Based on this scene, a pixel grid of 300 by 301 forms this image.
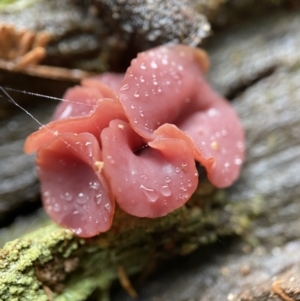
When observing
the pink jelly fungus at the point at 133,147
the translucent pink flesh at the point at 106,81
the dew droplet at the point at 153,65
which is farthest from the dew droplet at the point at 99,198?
the dew droplet at the point at 153,65

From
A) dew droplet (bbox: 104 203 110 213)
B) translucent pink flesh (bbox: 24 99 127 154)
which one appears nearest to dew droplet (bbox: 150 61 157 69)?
translucent pink flesh (bbox: 24 99 127 154)

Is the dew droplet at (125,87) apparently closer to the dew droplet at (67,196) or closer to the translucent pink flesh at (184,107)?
the translucent pink flesh at (184,107)

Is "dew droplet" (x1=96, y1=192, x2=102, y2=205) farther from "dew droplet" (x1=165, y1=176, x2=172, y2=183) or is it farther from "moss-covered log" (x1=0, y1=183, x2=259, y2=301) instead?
"dew droplet" (x1=165, y1=176, x2=172, y2=183)

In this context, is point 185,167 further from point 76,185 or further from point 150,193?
point 76,185

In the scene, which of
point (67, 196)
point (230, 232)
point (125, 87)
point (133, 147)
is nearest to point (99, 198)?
point (67, 196)

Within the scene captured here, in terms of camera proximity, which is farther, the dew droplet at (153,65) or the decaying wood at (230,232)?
the dew droplet at (153,65)

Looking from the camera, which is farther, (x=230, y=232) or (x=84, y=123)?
(x=230, y=232)

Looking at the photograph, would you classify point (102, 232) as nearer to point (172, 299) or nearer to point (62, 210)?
point (62, 210)
